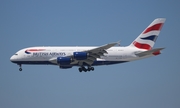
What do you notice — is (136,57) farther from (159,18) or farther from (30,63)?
(30,63)

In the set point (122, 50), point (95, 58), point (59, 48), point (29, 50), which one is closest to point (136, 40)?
point (122, 50)

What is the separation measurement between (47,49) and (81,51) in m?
5.89

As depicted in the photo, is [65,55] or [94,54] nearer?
[94,54]

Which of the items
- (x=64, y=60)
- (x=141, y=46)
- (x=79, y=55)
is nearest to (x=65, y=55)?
(x=64, y=60)

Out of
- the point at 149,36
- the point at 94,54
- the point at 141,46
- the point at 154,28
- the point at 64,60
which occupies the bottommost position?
the point at 64,60

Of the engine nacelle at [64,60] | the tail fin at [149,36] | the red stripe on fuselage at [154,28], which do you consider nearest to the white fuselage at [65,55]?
the engine nacelle at [64,60]

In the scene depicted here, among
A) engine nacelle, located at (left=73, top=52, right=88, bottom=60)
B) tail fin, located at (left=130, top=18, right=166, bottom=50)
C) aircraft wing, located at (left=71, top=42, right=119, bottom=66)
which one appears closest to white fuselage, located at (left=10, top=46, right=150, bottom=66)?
aircraft wing, located at (left=71, top=42, right=119, bottom=66)

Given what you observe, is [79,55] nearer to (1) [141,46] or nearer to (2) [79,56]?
(2) [79,56]

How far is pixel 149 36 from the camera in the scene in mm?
57656

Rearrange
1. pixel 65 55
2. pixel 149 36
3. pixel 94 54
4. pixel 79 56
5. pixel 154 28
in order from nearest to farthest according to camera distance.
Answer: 1. pixel 79 56
2. pixel 94 54
3. pixel 65 55
4. pixel 149 36
5. pixel 154 28

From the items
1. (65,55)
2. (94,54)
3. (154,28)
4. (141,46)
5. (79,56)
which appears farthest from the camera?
(154,28)

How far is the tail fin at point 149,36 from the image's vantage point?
56.6 metres

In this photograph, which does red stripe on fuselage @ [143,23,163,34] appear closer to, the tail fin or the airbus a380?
the tail fin

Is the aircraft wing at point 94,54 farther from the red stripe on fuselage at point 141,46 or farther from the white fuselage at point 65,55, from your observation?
the red stripe on fuselage at point 141,46
